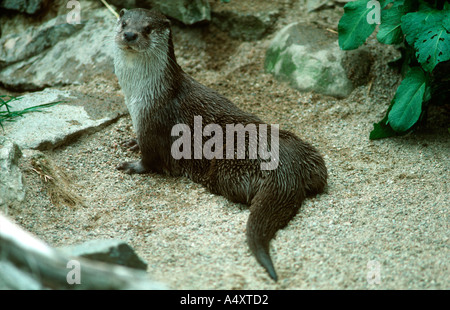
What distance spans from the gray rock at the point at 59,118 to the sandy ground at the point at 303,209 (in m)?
0.07

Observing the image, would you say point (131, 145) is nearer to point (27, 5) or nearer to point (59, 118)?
point (59, 118)

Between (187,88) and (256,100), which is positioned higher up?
(187,88)

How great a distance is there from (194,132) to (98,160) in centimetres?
66

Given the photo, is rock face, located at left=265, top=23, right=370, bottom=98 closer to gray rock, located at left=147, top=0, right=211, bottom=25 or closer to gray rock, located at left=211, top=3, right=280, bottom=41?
gray rock, located at left=211, top=3, right=280, bottom=41

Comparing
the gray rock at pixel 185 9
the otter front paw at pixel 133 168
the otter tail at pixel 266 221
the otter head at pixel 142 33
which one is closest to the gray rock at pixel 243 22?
the gray rock at pixel 185 9

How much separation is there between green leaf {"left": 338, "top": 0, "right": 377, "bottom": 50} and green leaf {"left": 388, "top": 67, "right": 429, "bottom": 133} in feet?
1.23

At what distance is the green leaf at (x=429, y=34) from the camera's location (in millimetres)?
2641

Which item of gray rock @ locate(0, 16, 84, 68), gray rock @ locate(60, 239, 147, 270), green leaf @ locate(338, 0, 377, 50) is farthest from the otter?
gray rock @ locate(0, 16, 84, 68)

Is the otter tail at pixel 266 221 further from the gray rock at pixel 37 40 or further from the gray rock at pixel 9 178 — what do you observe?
the gray rock at pixel 37 40

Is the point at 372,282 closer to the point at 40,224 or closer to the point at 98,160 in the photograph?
the point at 40,224

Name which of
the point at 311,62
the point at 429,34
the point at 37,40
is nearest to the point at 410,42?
the point at 429,34

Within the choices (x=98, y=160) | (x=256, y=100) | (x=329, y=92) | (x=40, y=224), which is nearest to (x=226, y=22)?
(x=256, y=100)

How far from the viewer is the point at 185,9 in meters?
3.91

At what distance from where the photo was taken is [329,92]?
3465 millimetres
